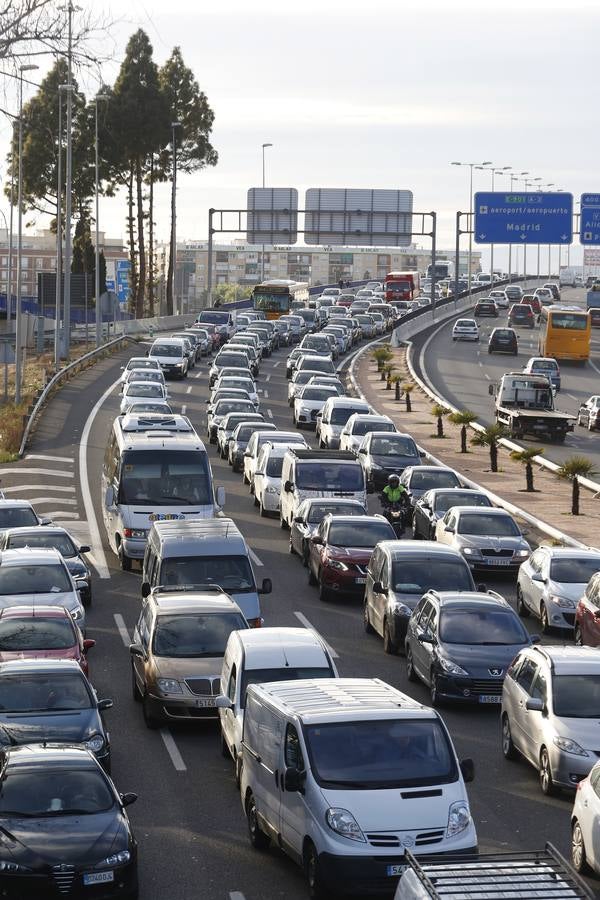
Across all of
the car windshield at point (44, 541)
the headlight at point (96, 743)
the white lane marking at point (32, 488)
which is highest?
the car windshield at point (44, 541)

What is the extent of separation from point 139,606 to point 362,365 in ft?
169

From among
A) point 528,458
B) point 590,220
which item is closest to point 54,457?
point 528,458

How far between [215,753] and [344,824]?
6008 mm

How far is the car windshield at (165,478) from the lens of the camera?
31594 millimetres

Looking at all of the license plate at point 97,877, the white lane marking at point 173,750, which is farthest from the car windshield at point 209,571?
the license plate at point 97,877

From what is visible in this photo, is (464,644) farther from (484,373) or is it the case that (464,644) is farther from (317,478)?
(484,373)

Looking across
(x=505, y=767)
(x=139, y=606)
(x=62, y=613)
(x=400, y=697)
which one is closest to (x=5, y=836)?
(x=400, y=697)

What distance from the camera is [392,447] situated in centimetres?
4162

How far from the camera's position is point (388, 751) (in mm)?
14133

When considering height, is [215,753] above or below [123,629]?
above

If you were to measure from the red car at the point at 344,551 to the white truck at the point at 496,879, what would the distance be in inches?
743

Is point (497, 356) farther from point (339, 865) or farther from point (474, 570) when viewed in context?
point (339, 865)

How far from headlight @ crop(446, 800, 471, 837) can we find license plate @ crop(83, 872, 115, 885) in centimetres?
285

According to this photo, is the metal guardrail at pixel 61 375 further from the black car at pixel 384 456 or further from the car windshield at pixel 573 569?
the car windshield at pixel 573 569
